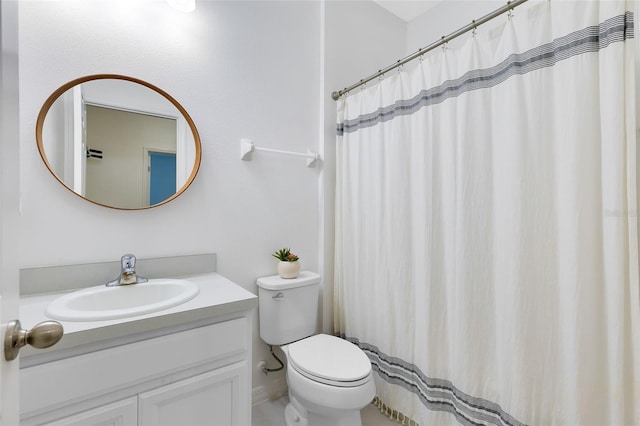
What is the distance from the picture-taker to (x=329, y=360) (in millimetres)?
1346

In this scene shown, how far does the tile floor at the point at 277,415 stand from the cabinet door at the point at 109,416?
2.78 feet

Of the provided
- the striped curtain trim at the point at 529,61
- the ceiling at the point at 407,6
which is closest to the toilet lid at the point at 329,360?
the striped curtain trim at the point at 529,61

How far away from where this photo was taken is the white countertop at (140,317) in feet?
2.67

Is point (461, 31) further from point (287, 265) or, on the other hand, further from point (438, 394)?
point (438, 394)

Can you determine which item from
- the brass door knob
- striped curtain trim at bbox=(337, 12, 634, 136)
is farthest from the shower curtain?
the brass door knob

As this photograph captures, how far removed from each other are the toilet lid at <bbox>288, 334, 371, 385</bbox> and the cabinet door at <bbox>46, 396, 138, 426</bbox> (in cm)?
65

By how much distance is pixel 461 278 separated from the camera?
127 centimetres

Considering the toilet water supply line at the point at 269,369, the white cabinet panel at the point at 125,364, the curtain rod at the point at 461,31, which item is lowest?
the toilet water supply line at the point at 269,369

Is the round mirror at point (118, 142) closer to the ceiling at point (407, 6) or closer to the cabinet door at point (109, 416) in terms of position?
the cabinet door at point (109, 416)

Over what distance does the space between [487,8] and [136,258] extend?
2.53 m

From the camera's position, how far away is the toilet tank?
5.20ft

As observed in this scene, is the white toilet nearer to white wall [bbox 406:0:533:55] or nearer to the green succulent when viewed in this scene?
the green succulent

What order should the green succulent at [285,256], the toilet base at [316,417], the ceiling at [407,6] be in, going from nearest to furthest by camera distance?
the toilet base at [316,417]
the green succulent at [285,256]
the ceiling at [407,6]

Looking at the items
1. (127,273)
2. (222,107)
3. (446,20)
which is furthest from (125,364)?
(446,20)
